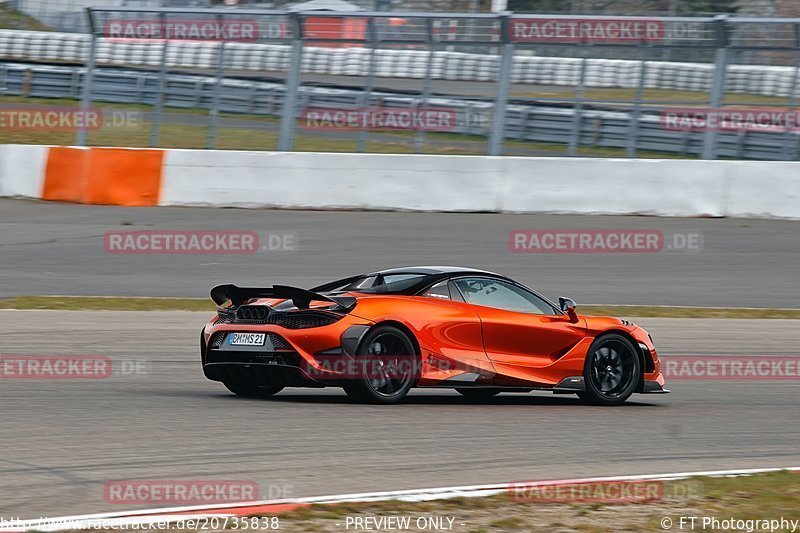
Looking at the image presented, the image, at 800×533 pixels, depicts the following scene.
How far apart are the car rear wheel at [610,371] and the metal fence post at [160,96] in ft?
43.8

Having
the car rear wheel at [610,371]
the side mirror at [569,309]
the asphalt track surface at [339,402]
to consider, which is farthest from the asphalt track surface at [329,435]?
the side mirror at [569,309]

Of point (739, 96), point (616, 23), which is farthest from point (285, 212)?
point (739, 96)

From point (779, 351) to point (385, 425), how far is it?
254 inches

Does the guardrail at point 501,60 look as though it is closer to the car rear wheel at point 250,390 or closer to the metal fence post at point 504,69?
the metal fence post at point 504,69

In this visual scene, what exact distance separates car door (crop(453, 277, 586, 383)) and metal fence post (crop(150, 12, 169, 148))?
1323 centimetres

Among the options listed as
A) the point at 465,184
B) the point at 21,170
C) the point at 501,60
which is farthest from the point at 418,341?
the point at 21,170

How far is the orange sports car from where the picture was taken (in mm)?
8672

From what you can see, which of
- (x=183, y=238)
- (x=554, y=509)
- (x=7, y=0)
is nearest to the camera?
(x=554, y=509)

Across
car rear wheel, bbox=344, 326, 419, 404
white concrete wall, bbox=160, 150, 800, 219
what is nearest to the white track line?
car rear wheel, bbox=344, 326, 419, 404

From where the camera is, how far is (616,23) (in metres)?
21.4

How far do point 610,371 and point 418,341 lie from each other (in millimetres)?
2060

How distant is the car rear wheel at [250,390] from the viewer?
31.2 feet

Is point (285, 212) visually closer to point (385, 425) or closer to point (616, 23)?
point (616, 23)

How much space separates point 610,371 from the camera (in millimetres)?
10211
